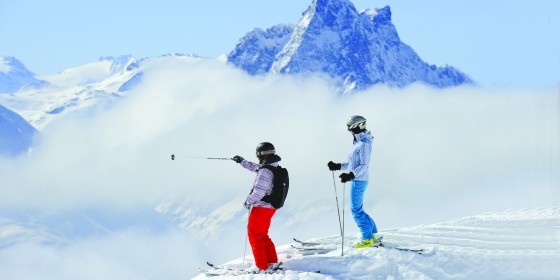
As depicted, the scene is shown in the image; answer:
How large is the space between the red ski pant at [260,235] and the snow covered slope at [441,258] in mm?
423

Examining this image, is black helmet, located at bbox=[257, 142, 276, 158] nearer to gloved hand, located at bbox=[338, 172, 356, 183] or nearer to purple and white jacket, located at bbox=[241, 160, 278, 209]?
purple and white jacket, located at bbox=[241, 160, 278, 209]

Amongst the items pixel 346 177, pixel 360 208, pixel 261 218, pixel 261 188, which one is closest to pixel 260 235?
pixel 261 218

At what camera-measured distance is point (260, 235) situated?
13281 millimetres

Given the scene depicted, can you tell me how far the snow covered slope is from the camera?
1266cm

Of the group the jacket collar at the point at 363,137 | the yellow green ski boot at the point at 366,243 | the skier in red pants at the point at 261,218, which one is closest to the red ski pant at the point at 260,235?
the skier in red pants at the point at 261,218

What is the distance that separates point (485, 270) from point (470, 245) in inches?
58.4

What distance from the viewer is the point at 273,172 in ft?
43.7

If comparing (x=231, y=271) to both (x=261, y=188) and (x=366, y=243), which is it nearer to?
(x=261, y=188)

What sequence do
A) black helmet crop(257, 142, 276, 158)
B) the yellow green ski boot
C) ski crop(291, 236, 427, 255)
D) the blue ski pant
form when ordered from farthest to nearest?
the blue ski pant, the yellow green ski boot, black helmet crop(257, 142, 276, 158), ski crop(291, 236, 427, 255)

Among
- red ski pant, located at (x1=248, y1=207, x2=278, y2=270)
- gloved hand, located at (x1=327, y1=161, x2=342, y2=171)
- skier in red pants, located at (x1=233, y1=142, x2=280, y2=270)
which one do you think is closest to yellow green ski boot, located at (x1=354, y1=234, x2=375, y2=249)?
gloved hand, located at (x1=327, y1=161, x2=342, y2=171)

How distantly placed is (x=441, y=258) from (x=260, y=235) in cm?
339

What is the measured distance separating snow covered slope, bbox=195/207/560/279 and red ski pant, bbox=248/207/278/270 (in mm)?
423

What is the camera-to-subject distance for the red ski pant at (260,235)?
13.2 meters

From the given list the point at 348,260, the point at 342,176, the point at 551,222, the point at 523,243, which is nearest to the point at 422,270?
the point at 348,260
